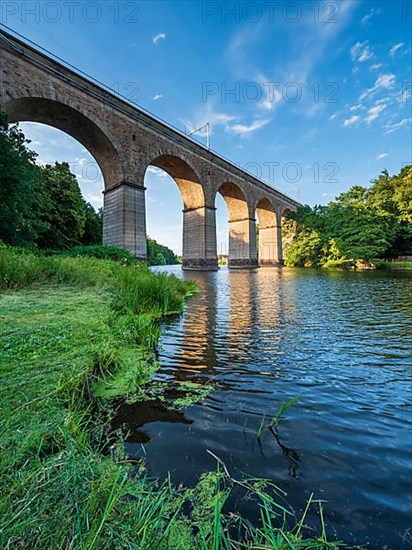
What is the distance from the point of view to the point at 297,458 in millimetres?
1351

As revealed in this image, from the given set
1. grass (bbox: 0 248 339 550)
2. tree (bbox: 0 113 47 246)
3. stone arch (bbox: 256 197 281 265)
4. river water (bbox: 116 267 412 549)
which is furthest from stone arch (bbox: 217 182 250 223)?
grass (bbox: 0 248 339 550)

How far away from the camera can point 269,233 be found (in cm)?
3150

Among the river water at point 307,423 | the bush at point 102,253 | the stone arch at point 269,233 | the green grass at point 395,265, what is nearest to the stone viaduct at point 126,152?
the bush at point 102,253

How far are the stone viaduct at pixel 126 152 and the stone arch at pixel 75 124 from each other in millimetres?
39

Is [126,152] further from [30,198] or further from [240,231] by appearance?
[240,231]

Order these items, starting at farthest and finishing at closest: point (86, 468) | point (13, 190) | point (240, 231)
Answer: point (240, 231) → point (13, 190) → point (86, 468)

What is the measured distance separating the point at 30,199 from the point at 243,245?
19.4 meters

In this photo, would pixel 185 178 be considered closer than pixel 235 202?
Yes

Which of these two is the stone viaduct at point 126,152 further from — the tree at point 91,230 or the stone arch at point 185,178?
the tree at point 91,230

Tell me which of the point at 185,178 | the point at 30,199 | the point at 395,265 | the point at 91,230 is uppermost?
the point at 185,178

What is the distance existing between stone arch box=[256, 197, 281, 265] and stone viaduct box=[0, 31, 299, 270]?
205 inches

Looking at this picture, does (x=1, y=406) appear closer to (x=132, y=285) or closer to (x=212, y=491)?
(x=212, y=491)

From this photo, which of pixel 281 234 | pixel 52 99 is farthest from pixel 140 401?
pixel 281 234

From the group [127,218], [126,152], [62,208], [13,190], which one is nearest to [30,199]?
[13,190]
